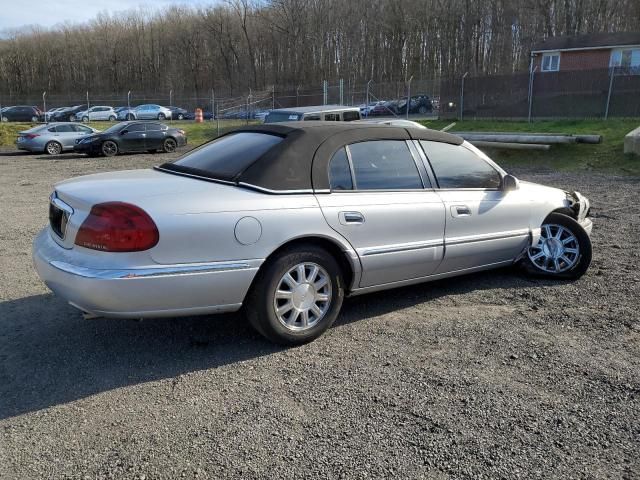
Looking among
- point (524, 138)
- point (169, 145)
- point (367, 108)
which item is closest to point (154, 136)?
point (169, 145)

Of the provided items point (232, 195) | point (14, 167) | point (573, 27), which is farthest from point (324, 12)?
point (232, 195)

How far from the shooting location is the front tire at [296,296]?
3.70m

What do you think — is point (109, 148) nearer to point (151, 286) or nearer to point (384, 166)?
point (384, 166)

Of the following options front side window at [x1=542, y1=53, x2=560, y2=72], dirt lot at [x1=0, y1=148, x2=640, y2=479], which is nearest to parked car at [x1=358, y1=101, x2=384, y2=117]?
front side window at [x1=542, y1=53, x2=560, y2=72]

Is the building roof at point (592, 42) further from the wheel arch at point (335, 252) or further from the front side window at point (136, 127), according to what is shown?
the wheel arch at point (335, 252)

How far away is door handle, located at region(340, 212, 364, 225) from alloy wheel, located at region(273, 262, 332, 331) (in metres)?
0.38

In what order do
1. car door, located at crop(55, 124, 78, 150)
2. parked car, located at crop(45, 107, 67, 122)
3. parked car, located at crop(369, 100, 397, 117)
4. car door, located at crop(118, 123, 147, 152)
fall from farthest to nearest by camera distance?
parked car, located at crop(45, 107, 67, 122)
parked car, located at crop(369, 100, 397, 117)
car door, located at crop(55, 124, 78, 150)
car door, located at crop(118, 123, 147, 152)

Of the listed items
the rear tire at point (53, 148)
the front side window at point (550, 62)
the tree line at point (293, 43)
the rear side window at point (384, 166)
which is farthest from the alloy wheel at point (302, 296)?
the tree line at point (293, 43)

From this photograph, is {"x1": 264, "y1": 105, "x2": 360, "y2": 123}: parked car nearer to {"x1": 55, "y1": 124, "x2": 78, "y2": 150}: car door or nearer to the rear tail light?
the rear tail light

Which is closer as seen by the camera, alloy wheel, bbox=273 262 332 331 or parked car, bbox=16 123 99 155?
alloy wheel, bbox=273 262 332 331

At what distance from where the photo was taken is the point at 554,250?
5.43 m

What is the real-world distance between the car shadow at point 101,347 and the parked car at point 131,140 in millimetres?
17678

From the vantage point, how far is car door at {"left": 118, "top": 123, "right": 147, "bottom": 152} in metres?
21.5

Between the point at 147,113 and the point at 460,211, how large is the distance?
147 ft
